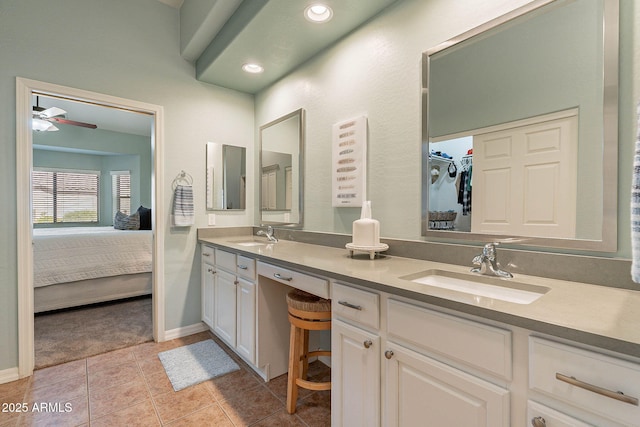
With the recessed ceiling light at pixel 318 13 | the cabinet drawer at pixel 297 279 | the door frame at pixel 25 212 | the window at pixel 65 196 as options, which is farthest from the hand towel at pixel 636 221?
the window at pixel 65 196

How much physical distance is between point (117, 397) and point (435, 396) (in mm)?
1947

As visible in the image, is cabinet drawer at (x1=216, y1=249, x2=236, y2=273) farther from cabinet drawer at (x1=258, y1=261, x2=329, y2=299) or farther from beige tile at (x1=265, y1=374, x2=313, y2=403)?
beige tile at (x1=265, y1=374, x2=313, y2=403)

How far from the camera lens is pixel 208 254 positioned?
2.66 meters

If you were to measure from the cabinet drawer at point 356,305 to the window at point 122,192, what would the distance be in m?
6.27

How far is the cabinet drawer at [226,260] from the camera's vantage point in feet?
7.25

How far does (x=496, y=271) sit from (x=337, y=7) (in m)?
1.71

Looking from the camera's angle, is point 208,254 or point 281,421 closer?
point 281,421

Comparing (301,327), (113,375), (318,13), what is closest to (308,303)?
(301,327)

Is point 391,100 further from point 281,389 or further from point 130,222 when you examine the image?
point 130,222

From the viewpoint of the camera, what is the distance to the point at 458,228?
1490 millimetres

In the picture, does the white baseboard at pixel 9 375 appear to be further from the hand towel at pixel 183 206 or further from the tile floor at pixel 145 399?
the hand towel at pixel 183 206

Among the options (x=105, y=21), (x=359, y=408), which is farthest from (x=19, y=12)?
(x=359, y=408)

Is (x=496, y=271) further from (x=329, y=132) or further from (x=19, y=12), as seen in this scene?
(x=19, y=12)

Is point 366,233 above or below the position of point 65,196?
below
